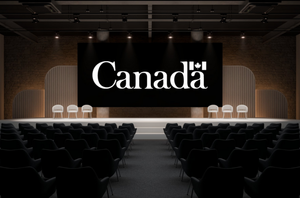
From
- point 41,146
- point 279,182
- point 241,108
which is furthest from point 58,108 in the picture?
point 279,182

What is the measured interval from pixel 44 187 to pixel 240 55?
15.5 metres

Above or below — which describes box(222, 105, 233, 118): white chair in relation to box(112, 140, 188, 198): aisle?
above

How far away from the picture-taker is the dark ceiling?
11073 millimetres

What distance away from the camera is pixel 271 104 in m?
16.2

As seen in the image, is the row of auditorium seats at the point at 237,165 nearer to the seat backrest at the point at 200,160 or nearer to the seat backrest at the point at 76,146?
the seat backrest at the point at 200,160

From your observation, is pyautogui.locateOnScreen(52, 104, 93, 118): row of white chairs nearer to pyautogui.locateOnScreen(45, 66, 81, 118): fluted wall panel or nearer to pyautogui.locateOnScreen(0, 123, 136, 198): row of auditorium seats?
pyautogui.locateOnScreen(45, 66, 81, 118): fluted wall panel

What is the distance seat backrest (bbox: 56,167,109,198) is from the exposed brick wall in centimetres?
1375

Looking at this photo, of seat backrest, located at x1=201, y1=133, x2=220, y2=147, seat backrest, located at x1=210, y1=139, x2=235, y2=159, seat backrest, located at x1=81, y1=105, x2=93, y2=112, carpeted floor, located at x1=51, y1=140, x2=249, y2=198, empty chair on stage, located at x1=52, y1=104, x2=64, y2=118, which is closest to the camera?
carpeted floor, located at x1=51, y1=140, x2=249, y2=198

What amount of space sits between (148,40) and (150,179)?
12680 millimetres

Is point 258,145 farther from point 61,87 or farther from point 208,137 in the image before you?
point 61,87

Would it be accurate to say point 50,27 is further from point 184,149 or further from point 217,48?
point 184,149

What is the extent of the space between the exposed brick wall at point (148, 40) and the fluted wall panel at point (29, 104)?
441 millimetres

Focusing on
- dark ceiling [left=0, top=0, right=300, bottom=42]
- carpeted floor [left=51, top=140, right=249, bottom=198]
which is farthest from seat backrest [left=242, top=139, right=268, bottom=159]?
dark ceiling [left=0, top=0, right=300, bottom=42]

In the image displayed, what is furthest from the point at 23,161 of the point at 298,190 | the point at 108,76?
the point at 108,76
